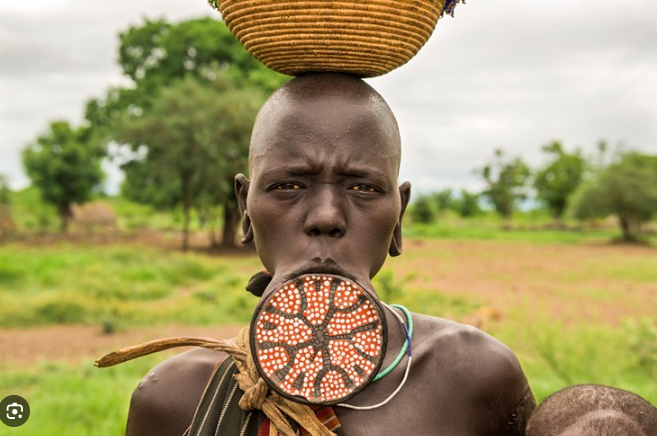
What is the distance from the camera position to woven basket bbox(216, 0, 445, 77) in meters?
1.40

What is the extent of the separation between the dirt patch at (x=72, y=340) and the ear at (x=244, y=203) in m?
7.42

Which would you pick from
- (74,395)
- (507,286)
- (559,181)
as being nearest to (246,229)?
(74,395)

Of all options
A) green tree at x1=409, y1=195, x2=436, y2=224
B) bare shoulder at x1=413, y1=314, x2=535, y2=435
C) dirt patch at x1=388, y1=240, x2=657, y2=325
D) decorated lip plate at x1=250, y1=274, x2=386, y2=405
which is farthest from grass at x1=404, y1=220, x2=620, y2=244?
decorated lip plate at x1=250, y1=274, x2=386, y2=405

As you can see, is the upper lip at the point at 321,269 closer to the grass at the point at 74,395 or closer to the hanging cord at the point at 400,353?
the hanging cord at the point at 400,353

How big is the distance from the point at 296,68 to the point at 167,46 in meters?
23.7

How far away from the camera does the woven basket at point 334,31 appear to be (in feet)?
4.59

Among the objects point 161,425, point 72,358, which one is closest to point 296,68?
point 161,425

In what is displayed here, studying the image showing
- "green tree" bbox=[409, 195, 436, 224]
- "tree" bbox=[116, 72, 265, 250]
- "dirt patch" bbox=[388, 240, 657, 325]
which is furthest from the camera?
"green tree" bbox=[409, 195, 436, 224]

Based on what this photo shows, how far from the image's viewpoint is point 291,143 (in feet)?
4.70

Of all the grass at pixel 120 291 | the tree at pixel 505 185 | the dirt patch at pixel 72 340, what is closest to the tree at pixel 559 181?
the tree at pixel 505 185

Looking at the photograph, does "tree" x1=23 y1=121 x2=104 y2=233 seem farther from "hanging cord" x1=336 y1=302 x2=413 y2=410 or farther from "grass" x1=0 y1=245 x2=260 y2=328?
"hanging cord" x1=336 y1=302 x2=413 y2=410

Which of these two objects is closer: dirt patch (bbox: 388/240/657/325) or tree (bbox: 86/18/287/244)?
dirt patch (bbox: 388/240/657/325)

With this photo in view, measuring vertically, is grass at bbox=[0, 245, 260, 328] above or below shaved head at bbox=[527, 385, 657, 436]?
below

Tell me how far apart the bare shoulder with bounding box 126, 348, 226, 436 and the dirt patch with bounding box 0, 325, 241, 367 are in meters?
7.29
